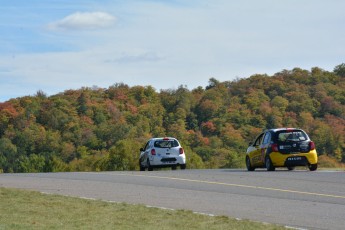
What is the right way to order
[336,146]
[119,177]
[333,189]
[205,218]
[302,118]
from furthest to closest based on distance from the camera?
[302,118] → [336,146] → [119,177] → [333,189] → [205,218]

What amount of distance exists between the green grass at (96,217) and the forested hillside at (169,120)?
61707mm

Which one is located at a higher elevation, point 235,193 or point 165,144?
point 165,144

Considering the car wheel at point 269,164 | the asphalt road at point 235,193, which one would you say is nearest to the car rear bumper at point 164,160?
the car wheel at point 269,164

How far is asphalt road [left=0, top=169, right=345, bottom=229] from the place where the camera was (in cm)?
1633

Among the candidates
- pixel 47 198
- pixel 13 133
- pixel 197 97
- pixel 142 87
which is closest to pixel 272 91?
pixel 197 97

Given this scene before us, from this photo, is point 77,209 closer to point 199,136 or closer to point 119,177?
point 119,177

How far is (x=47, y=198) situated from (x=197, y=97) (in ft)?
337

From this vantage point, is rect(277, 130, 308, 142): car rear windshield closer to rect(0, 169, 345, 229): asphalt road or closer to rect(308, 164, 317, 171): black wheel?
rect(308, 164, 317, 171): black wheel

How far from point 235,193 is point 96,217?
6.40m

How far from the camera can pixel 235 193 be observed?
2123 cm

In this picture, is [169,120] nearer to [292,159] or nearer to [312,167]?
[312,167]

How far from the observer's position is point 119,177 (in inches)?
1142

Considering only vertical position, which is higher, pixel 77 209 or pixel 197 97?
pixel 197 97

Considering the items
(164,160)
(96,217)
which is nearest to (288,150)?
(164,160)
